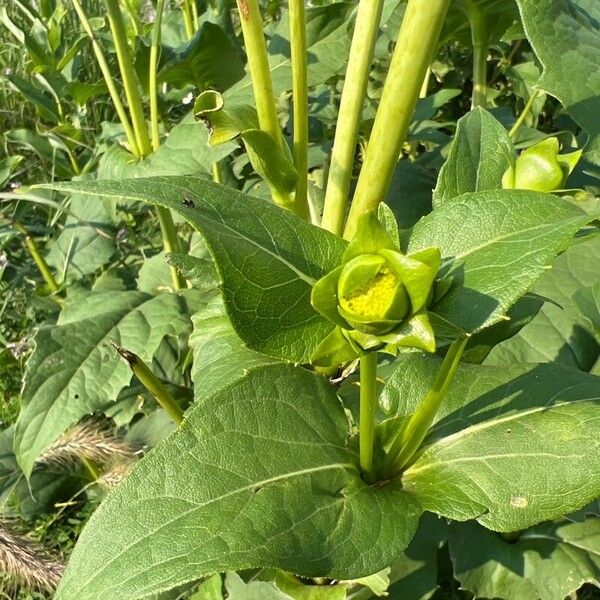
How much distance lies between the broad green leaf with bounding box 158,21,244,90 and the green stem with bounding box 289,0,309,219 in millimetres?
677

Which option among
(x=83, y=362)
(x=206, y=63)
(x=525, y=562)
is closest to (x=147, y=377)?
(x=83, y=362)

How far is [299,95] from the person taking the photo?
69 centimetres

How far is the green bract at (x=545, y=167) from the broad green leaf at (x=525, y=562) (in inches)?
23.3

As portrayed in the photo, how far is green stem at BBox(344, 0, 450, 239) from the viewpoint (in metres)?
0.52

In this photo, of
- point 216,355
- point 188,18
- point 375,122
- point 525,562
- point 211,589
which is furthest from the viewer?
point 188,18

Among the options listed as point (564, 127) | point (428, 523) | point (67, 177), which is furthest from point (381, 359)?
point (67, 177)

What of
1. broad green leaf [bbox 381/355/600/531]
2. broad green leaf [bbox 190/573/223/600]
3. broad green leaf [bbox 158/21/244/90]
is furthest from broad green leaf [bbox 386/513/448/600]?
broad green leaf [bbox 158/21/244/90]

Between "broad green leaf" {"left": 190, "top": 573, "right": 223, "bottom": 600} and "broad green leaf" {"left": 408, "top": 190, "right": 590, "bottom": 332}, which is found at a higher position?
"broad green leaf" {"left": 408, "top": 190, "right": 590, "bottom": 332}

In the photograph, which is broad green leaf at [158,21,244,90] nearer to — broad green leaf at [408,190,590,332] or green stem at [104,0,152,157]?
green stem at [104,0,152,157]

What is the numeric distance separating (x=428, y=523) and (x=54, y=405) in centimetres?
57

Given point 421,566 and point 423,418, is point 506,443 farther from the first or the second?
point 421,566

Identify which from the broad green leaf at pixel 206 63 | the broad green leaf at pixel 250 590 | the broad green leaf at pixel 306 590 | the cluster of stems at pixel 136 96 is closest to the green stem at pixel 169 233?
the cluster of stems at pixel 136 96

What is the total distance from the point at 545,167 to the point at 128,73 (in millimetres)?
771

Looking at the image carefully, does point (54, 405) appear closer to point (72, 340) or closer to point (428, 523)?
point (72, 340)
